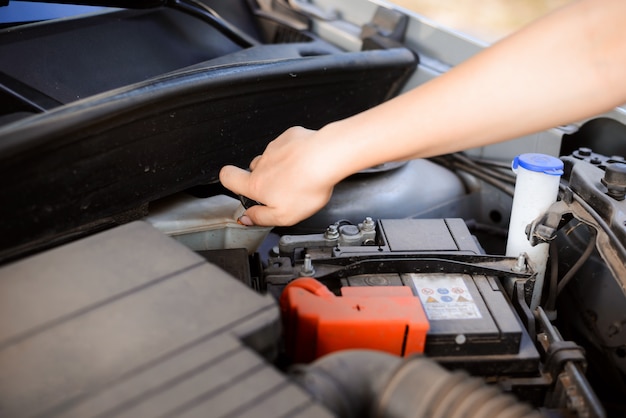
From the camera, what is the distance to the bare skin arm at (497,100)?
904 millimetres

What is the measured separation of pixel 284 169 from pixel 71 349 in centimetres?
46

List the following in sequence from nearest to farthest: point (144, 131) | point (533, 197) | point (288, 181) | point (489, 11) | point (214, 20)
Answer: point (288, 181) → point (144, 131) → point (533, 197) → point (214, 20) → point (489, 11)

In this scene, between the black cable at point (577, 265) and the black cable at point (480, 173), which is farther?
the black cable at point (480, 173)

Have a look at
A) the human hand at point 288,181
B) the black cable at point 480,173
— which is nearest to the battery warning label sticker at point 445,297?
the human hand at point 288,181

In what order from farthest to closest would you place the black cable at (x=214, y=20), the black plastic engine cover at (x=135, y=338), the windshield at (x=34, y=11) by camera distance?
Answer: the black cable at (x=214, y=20), the windshield at (x=34, y=11), the black plastic engine cover at (x=135, y=338)

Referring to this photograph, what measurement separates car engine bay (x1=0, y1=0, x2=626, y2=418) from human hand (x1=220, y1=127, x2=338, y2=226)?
0.29 ft

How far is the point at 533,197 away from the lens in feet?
4.30

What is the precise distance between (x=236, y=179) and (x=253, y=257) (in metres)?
0.18

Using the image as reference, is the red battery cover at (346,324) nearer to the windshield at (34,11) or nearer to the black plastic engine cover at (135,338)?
the black plastic engine cover at (135,338)

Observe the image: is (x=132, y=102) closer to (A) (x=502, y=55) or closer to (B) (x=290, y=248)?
(B) (x=290, y=248)

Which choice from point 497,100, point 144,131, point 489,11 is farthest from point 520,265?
point 489,11

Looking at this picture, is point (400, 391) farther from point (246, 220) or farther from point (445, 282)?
point (246, 220)

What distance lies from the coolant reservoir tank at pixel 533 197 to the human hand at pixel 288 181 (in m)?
0.40

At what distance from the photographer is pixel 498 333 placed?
3.55 ft
